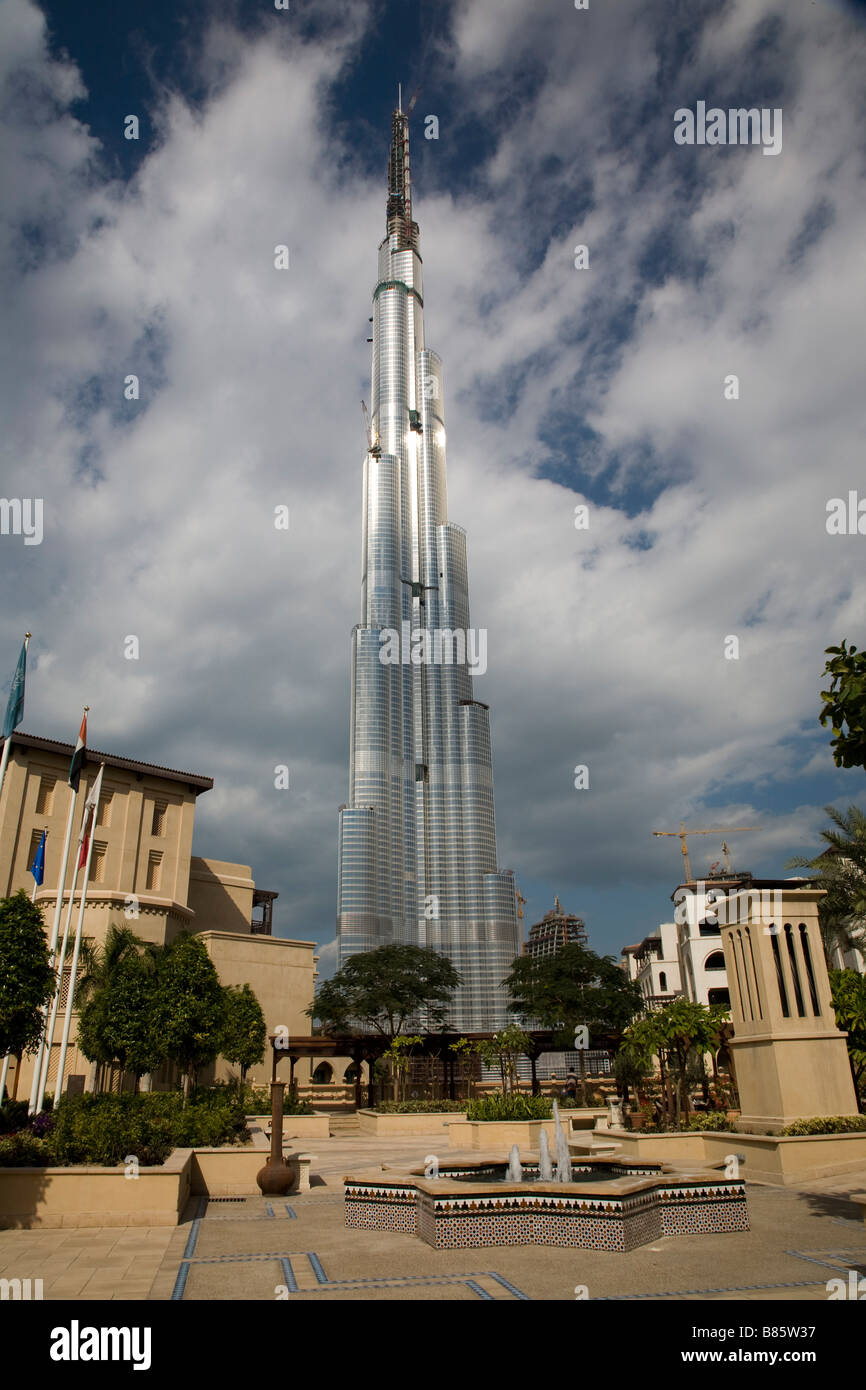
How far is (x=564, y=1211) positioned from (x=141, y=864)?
4088cm

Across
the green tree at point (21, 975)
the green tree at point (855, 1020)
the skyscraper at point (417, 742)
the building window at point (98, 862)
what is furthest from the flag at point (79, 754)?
the skyscraper at point (417, 742)

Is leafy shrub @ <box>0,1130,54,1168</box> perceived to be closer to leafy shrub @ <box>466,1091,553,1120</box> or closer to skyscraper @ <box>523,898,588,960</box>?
leafy shrub @ <box>466,1091,553,1120</box>

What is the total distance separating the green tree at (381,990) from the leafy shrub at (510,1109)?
2005 cm

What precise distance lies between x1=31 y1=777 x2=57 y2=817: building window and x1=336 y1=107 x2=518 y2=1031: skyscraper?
7627 cm

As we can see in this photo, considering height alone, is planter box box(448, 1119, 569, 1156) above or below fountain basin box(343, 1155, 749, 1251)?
below

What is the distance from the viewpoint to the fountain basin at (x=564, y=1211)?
35.9 feet

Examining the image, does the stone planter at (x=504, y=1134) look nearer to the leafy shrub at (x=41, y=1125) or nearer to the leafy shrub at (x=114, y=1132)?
the leafy shrub at (x=114, y=1132)

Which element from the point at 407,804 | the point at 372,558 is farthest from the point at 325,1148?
the point at 372,558

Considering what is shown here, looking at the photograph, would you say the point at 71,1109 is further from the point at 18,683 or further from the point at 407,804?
the point at 407,804

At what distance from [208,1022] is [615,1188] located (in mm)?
18004

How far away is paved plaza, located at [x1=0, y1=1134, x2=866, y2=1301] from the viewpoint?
29.0ft

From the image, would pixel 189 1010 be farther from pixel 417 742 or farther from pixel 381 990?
pixel 417 742

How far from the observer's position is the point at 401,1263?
408 inches

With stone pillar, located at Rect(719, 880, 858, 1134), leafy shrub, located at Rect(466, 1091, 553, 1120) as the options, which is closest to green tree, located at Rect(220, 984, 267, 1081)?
leafy shrub, located at Rect(466, 1091, 553, 1120)
